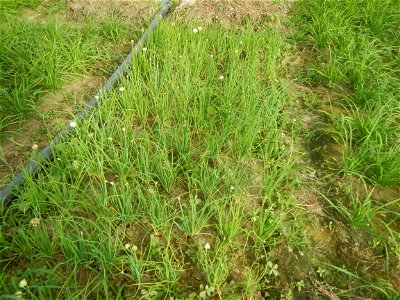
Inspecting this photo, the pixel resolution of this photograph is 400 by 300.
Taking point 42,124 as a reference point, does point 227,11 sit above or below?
above

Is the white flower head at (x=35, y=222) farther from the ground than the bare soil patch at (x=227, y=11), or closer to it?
closer to it

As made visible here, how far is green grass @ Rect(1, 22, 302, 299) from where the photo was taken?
2.08 metres

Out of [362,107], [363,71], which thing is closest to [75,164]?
[362,107]

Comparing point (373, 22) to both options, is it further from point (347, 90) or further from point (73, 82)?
point (73, 82)

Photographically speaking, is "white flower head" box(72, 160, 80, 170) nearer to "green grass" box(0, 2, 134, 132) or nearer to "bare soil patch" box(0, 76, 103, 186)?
"bare soil patch" box(0, 76, 103, 186)

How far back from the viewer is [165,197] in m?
2.56

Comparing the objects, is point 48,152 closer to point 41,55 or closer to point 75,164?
point 75,164

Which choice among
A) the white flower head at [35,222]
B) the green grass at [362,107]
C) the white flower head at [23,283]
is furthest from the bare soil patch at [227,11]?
the white flower head at [23,283]

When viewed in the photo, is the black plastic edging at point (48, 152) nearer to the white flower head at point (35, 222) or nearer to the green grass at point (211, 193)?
the green grass at point (211, 193)

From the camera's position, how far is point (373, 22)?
410cm

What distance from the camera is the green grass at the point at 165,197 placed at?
2080 millimetres

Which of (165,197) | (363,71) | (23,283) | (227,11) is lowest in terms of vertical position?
(165,197)

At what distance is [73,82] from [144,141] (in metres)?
1.36

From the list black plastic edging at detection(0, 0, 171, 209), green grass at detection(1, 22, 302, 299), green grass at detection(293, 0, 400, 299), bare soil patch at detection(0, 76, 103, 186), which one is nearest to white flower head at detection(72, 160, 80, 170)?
green grass at detection(1, 22, 302, 299)
